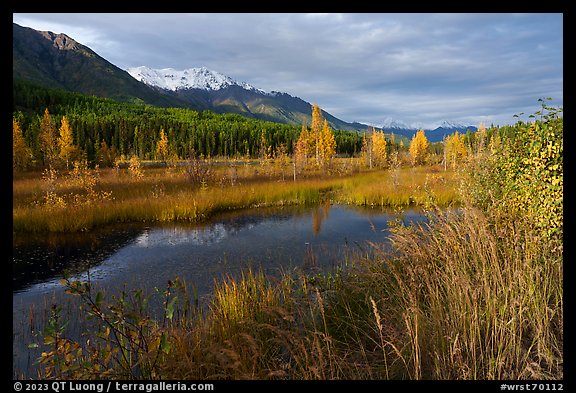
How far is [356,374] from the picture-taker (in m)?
3.43

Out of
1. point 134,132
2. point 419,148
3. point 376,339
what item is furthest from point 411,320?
point 134,132

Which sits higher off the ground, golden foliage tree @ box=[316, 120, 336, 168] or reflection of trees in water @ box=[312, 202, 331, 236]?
golden foliage tree @ box=[316, 120, 336, 168]

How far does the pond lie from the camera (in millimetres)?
6969

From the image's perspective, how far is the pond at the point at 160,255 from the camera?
6969 mm

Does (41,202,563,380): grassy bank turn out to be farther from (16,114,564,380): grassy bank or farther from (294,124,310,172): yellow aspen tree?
(294,124,310,172): yellow aspen tree

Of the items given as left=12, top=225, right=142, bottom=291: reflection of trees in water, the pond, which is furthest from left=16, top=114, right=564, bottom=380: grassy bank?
left=12, top=225, right=142, bottom=291: reflection of trees in water

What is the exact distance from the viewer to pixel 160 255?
10602 millimetres

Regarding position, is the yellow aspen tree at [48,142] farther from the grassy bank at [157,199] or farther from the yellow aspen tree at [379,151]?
the yellow aspen tree at [379,151]

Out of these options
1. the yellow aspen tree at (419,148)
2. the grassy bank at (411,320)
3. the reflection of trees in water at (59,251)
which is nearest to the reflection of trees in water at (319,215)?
the grassy bank at (411,320)

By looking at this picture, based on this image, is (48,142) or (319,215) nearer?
(319,215)

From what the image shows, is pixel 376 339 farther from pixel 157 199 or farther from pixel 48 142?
pixel 48 142
